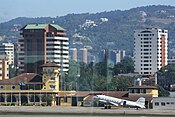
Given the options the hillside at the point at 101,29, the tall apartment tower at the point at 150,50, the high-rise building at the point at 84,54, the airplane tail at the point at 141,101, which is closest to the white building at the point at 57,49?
the high-rise building at the point at 84,54

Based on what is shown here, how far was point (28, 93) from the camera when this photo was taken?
52.9m

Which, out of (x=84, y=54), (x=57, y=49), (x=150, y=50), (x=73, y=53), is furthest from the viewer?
(x=150, y=50)

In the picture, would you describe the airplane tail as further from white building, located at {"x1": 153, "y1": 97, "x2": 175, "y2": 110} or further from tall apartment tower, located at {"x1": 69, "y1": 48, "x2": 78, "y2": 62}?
tall apartment tower, located at {"x1": 69, "y1": 48, "x2": 78, "y2": 62}

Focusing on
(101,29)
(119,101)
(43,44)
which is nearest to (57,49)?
(43,44)

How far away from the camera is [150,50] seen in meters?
103

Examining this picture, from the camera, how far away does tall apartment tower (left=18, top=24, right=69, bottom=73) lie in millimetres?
82562

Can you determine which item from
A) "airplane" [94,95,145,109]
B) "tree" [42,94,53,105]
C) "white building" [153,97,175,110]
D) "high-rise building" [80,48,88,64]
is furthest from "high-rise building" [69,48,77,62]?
"white building" [153,97,175,110]

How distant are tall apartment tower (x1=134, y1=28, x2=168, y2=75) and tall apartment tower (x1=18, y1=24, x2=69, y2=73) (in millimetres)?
17135

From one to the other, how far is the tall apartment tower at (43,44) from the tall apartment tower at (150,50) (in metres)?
17.1

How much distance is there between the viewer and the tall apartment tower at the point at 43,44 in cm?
8256

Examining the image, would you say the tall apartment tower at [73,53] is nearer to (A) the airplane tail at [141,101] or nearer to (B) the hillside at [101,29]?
(B) the hillside at [101,29]

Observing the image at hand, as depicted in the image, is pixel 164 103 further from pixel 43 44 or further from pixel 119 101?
pixel 43 44

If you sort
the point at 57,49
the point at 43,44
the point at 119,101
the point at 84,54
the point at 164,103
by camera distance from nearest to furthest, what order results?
the point at 164,103 < the point at 119,101 < the point at 43,44 < the point at 57,49 < the point at 84,54

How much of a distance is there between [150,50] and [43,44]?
22811 mm
